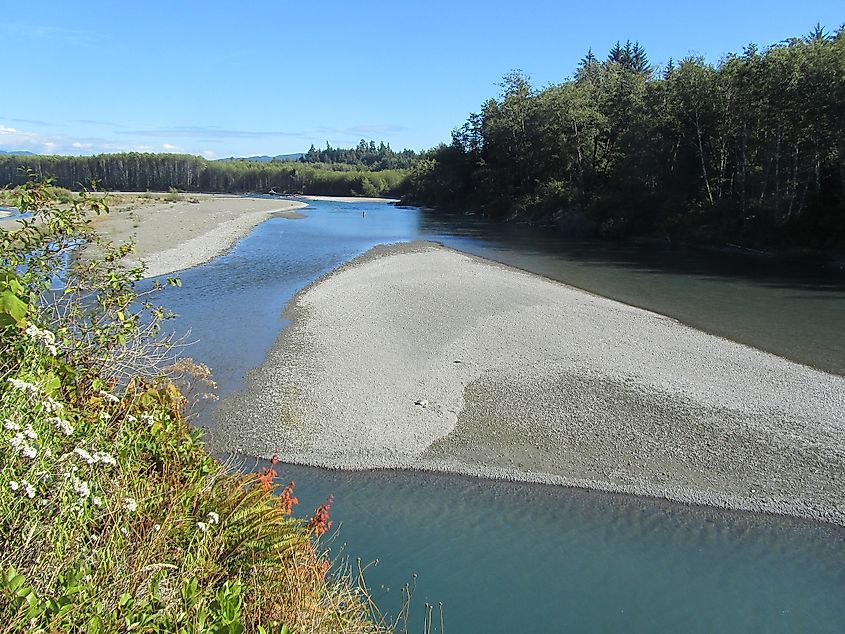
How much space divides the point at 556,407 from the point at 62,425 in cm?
978

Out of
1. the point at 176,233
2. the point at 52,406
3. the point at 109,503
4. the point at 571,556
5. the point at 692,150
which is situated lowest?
the point at 571,556

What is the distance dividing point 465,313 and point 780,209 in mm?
23594

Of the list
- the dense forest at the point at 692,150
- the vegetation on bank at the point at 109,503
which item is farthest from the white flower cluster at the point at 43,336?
the dense forest at the point at 692,150

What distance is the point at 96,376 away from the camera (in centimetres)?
544

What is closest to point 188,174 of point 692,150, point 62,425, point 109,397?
point 692,150

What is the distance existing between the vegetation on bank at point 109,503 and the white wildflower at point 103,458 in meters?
0.03

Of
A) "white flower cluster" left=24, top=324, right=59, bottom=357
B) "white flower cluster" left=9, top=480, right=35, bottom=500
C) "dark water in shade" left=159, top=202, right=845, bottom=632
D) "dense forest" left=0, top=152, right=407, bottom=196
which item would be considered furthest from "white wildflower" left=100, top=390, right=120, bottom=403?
"dense forest" left=0, top=152, right=407, bottom=196

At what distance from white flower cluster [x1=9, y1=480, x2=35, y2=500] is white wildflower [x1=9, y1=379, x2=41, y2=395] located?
0.60 meters

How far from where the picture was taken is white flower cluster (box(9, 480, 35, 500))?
11.2 feet

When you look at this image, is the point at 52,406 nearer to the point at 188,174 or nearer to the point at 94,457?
the point at 94,457

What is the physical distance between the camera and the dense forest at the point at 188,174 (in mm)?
134625

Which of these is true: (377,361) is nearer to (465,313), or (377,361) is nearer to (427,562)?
(465,313)

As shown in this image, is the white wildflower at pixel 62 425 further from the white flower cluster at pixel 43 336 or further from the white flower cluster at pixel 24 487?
the white flower cluster at pixel 43 336

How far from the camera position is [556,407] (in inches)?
492
